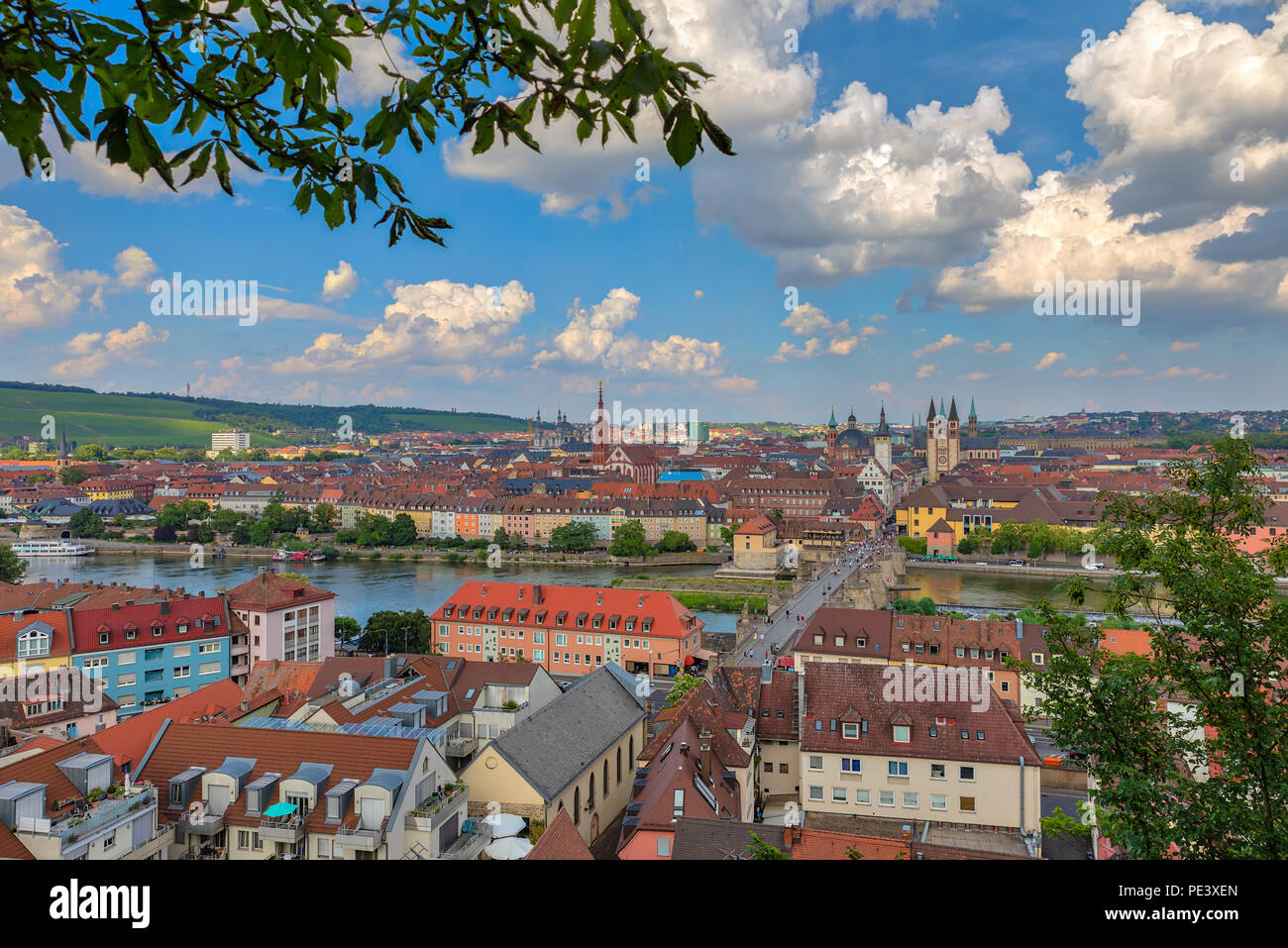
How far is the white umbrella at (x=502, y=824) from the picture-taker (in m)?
8.17

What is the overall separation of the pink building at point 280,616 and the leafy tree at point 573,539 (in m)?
25.1

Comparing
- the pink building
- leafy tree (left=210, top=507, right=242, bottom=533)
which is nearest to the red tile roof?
the pink building

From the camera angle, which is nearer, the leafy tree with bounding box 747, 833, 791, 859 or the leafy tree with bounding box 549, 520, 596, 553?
the leafy tree with bounding box 747, 833, 791, 859

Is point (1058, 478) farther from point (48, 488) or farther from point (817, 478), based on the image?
point (48, 488)

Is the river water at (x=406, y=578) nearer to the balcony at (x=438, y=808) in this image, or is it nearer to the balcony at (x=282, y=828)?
the balcony at (x=438, y=808)

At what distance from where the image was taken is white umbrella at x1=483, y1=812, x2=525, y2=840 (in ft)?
26.8

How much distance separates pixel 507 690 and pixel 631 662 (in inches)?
343

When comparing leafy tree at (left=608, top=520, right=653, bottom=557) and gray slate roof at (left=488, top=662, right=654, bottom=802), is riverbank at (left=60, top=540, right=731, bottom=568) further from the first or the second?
gray slate roof at (left=488, top=662, right=654, bottom=802)

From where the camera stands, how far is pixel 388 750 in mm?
8148

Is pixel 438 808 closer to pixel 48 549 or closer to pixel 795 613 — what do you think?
pixel 795 613

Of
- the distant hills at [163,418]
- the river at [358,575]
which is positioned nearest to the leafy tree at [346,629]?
the river at [358,575]

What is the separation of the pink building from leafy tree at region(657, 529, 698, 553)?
25.5 m

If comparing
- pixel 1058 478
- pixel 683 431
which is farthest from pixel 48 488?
pixel 683 431

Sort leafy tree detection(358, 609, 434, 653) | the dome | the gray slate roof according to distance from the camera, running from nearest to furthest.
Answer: the gray slate roof
leafy tree detection(358, 609, 434, 653)
the dome
